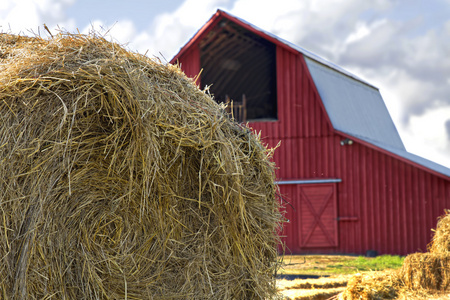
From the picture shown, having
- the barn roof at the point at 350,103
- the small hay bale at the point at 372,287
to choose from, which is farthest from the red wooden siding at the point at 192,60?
the small hay bale at the point at 372,287

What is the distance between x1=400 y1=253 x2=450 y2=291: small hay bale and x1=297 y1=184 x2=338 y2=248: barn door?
10.5 metres

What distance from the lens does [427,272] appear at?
7.81 m

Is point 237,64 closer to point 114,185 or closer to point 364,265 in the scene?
point 364,265

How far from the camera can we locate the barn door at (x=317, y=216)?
18484mm

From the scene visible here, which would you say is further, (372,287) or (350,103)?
(350,103)

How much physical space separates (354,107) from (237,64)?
470 cm

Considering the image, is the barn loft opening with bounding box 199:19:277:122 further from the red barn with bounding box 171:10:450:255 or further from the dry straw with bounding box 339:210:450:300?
the dry straw with bounding box 339:210:450:300


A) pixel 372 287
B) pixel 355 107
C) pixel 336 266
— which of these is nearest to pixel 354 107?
pixel 355 107

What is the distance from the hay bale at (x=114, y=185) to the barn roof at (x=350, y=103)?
1344 centimetres

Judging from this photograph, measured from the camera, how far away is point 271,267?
17.8 feet

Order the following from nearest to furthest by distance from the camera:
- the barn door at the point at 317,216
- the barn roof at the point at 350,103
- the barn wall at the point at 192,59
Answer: the barn roof at the point at 350,103 < the barn door at the point at 317,216 < the barn wall at the point at 192,59

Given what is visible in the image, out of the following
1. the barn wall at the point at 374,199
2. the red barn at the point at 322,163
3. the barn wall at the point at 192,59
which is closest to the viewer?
the barn wall at the point at 374,199

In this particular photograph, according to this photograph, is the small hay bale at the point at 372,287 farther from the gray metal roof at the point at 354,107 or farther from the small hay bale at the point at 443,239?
the gray metal roof at the point at 354,107

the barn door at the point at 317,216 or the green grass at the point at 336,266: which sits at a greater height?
the barn door at the point at 317,216
